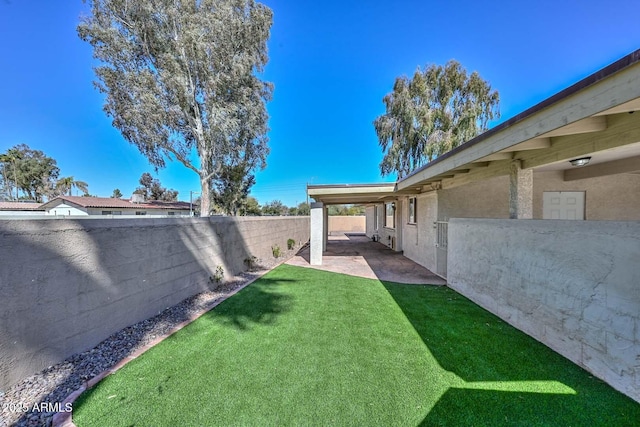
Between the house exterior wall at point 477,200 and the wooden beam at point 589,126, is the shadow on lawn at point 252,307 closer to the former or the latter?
the wooden beam at point 589,126

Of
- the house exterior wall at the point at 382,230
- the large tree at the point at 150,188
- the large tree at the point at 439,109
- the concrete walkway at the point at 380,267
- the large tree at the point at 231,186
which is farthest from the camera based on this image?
the large tree at the point at 150,188

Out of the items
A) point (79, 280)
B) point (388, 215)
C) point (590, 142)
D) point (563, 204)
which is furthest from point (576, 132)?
point (388, 215)

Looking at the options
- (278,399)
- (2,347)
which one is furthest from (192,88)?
(278,399)

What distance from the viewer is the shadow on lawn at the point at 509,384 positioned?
7.57 ft

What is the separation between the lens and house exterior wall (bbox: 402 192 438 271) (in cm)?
851

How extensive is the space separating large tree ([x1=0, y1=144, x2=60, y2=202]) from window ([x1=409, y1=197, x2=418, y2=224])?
5178 cm

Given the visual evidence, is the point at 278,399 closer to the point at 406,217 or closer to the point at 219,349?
the point at 219,349

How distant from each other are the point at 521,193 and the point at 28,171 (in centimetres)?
5634

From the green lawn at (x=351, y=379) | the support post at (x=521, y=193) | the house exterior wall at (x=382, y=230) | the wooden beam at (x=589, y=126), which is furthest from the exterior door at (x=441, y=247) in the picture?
the house exterior wall at (x=382, y=230)

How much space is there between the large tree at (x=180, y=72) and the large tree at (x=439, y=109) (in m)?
10.9

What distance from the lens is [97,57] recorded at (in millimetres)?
13516

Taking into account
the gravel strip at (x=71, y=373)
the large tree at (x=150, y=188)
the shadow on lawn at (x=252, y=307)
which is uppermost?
the large tree at (x=150, y=188)

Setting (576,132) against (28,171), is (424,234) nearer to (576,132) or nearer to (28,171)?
(576,132)

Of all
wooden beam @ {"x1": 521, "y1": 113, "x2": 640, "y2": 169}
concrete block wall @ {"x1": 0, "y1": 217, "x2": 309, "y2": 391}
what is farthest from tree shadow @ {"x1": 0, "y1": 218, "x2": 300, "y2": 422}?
wooden beam @ {"x1": 521, "y1": 113, "x2": 640, "y2": 169}
